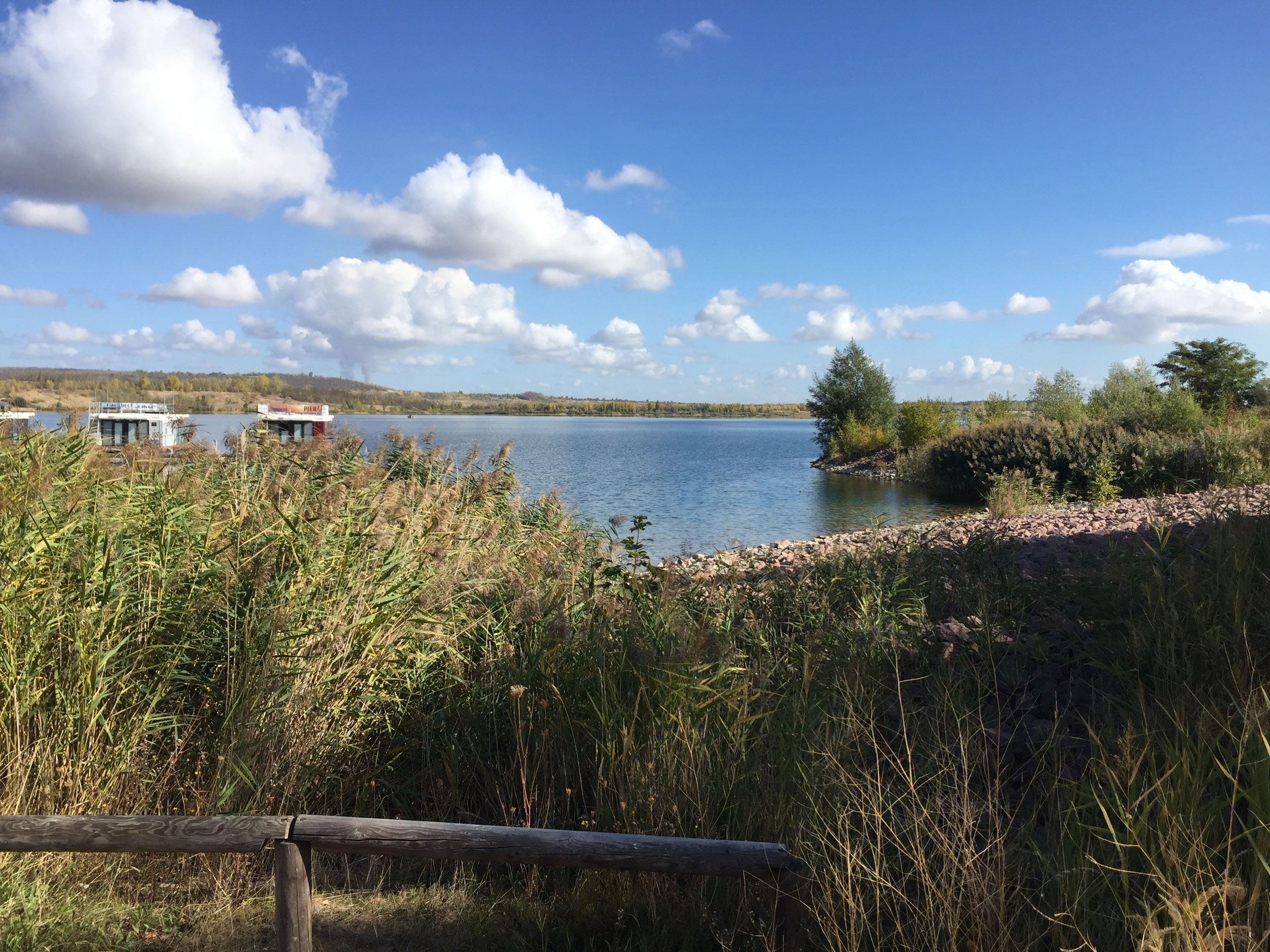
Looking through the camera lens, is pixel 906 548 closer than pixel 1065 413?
Yes

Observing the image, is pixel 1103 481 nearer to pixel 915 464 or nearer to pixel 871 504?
pixel 871 504

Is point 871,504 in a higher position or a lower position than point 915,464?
lower

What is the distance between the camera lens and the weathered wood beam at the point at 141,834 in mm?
2775

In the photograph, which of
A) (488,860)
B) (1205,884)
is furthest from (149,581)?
(1205,884)

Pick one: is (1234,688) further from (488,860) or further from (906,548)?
(906,548)

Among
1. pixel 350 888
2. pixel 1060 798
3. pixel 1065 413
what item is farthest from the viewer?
pixel 1065 413

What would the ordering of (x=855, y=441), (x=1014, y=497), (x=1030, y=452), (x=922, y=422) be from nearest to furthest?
(x=1014, y=497) < (x=1030, y=452) < (x=922, y=422) < (x=855, y=441)

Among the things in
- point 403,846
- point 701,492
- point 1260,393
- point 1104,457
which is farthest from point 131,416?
point 1260,393

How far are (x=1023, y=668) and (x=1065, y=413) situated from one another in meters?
32.5

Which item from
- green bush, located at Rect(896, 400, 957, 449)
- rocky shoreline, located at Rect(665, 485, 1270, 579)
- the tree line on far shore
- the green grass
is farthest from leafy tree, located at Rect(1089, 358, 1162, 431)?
the green grass

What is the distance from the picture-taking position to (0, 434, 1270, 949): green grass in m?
2.72

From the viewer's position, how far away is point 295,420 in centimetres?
2958

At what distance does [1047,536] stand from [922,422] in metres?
32.9

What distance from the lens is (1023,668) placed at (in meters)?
4.91
